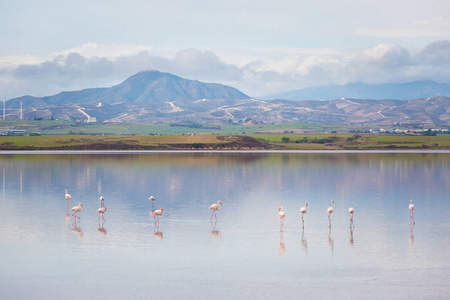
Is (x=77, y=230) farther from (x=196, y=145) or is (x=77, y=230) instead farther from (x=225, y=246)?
(x=196, y=145)

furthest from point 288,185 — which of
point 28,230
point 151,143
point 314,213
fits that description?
point 151,143

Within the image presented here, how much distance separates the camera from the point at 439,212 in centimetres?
4591

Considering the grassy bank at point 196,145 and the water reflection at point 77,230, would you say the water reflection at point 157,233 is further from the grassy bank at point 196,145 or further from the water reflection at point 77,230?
the grassy bank at point 196,145

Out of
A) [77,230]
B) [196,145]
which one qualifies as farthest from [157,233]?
[196,145]

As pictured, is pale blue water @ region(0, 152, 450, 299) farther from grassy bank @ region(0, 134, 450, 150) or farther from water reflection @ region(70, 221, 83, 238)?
grassy bank @ region(0, 134, 450, 150)

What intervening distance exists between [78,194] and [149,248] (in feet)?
89.9

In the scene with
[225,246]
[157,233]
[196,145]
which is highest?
[196,145]

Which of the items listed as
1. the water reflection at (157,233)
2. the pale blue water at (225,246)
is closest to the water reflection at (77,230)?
the pale blue water at (225,246)

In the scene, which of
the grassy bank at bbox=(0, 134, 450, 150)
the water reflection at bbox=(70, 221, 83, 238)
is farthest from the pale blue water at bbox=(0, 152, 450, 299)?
the grassy bank at bbox=(0, 134, 450, 150)

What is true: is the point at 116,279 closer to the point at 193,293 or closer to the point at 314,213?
the point at 193,293

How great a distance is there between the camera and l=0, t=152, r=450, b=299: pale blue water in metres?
24.9

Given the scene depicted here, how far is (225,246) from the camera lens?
33000 millimetres

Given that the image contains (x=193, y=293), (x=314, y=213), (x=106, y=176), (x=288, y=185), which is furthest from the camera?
(x=106, y=176)

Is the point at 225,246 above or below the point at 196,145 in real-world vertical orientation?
below
